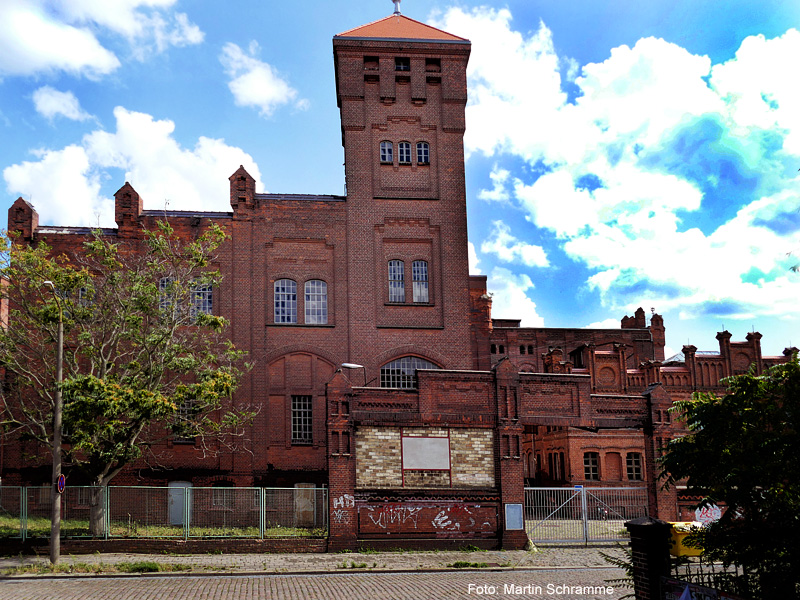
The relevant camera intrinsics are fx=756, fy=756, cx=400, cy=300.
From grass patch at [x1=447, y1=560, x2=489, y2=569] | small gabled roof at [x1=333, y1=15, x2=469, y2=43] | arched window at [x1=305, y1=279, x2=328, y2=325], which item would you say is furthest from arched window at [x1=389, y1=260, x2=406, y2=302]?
grass patch at [x1=447, y1=560, x2=489, y2=569]

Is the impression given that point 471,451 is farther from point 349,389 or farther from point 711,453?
point 711,453

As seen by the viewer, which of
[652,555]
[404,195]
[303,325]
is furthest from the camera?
[404,195]

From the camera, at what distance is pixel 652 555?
441 inches

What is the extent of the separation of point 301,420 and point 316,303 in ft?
16.5

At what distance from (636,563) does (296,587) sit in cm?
860

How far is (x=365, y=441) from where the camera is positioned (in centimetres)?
2384

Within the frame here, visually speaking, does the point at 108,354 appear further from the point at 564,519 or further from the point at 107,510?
the point at 564,519

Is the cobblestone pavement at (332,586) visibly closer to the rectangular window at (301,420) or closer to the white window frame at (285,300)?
the rectangular window at (301,420)

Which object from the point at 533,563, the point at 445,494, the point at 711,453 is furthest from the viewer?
the point at 445,494

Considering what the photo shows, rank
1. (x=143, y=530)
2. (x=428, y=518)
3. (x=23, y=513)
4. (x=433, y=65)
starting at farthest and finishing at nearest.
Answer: (x=433, y=65)
(x=428, y=518)
(x=143, y=530)
(x=23, y=513)

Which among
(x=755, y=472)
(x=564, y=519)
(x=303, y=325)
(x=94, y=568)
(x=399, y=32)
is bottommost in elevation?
(x=94, y=568)

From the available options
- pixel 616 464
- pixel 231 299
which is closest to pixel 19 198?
pixel 231 299

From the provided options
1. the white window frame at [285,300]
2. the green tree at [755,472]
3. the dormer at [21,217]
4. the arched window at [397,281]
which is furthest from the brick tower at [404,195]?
the green tree at [755,472]

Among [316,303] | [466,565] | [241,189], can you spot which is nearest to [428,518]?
[466,565]
